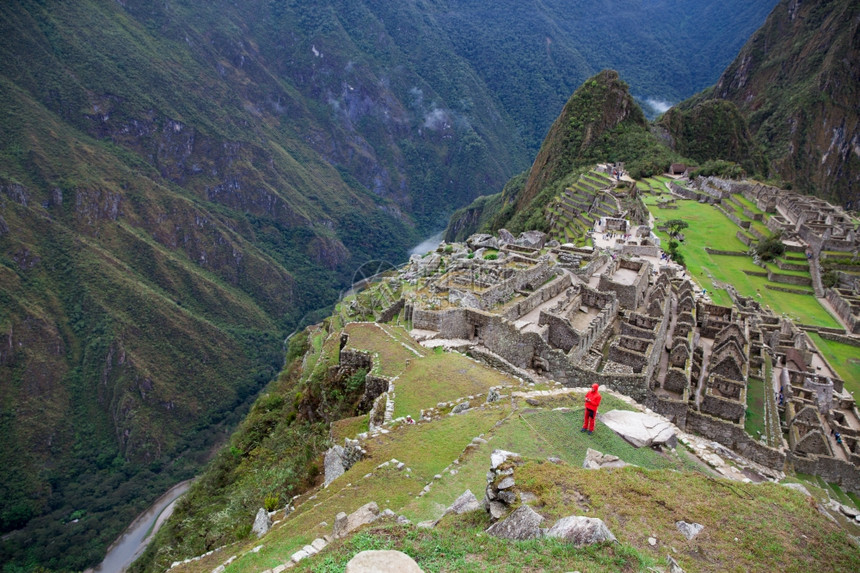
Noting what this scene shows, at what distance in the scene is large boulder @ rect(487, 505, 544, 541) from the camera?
25.3 ft

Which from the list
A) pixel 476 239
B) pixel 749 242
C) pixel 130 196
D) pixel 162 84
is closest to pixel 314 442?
pixel 476 239

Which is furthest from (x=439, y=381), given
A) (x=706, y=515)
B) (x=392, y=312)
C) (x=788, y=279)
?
(x=788, y=279)

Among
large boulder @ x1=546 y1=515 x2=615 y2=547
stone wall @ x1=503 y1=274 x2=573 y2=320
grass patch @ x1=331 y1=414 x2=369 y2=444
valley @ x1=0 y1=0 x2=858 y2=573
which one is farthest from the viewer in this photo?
valley @ x1=0 y1=0 x2=858 y2=573

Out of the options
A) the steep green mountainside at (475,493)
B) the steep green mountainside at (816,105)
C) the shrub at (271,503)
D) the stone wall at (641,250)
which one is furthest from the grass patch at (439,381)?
the steep green mountainside at (816,105)

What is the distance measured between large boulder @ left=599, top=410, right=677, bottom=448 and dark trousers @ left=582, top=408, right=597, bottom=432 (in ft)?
2.34

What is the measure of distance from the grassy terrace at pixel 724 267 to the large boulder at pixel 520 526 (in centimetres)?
3399

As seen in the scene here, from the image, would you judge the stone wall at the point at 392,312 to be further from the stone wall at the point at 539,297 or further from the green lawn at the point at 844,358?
the green lawn at the point at 844,358

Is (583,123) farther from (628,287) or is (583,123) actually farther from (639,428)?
(639,428)

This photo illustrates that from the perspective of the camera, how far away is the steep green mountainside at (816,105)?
14538 centimetres

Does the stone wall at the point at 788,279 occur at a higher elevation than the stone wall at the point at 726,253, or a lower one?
→ lower

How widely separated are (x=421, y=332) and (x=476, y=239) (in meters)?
29.3

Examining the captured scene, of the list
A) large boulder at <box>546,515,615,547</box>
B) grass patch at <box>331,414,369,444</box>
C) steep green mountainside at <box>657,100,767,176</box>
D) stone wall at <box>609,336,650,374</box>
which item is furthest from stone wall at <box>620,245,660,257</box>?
steep green mountainside at <box>657,100,767,176</box>

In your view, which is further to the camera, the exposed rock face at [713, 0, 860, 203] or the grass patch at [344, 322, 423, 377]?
the exposed rock face at [713, 0, 860, 203]

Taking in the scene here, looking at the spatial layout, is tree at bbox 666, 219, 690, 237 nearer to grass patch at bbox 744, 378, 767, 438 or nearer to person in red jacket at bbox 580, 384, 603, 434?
grass patch at bbox 744, 378, 767, 438
